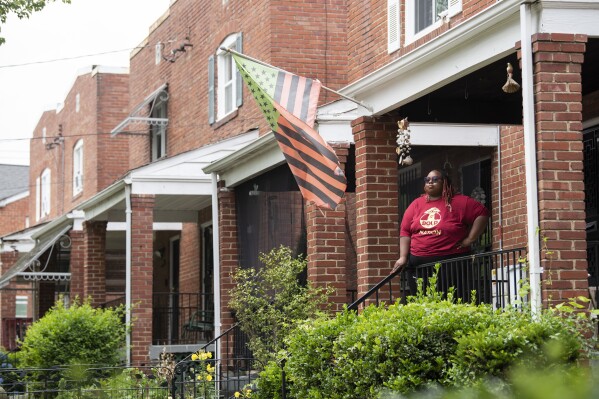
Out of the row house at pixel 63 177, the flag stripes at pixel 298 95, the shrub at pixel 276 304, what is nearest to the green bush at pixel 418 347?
the flag stripes at pixel 298 95

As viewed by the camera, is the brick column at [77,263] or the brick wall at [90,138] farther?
the brick wall at [90,138]

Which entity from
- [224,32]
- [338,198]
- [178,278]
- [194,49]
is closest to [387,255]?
[338,198]

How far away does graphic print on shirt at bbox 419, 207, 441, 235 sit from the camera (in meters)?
9.17

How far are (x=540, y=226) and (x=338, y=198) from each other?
2.81 m

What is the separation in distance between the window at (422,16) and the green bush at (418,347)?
4909mm

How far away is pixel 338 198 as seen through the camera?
31.2 ft

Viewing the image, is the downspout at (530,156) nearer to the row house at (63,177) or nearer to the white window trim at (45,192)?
the row house at (63,177)

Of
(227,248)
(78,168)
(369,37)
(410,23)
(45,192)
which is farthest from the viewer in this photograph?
(45,192)

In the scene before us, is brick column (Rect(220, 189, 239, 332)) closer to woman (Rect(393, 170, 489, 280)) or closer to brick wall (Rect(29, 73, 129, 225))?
woman (Rect(393, 170, 489, 280))

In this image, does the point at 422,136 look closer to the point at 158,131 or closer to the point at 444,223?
the point at 444,223

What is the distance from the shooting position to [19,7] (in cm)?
1361

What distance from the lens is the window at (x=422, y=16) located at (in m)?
12.1

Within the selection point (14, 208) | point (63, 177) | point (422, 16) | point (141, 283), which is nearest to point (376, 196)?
point (422, 16)

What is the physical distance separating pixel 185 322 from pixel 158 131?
5384 millimetres
